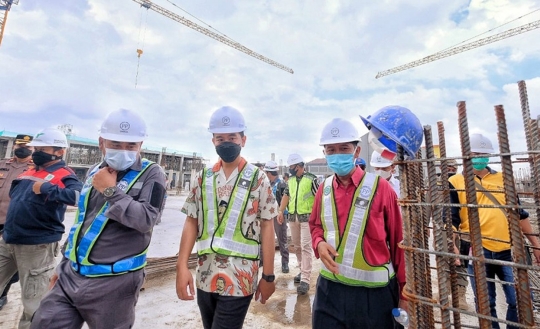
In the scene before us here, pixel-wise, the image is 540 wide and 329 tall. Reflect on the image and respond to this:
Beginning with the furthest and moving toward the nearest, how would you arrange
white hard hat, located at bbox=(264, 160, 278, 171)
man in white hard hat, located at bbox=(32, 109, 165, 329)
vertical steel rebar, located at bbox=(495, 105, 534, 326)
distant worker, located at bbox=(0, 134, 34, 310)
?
white hard hat, located at bbox=(264, 160, 278, 171) < distant worker, located at bbox=(0, 134, 34, 310) < man in white hard hat, located at bbox=(32, 109, 165, 329) < vertical steel rebar, located at bbox=(495, 105, 534, 326)

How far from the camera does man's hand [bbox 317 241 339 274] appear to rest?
72.2 inches

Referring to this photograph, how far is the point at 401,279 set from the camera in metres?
1.90

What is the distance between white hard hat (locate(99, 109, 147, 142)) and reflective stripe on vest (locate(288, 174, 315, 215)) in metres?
3.50

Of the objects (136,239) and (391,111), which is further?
(136,239)

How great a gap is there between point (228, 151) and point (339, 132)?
34.8 inches

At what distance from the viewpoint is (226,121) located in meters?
2.18

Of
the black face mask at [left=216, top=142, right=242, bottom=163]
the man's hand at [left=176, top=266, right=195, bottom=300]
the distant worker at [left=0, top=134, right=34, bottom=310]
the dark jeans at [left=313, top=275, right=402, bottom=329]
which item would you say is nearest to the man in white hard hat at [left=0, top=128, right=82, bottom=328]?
the distant worker at [left=0, top=134, right=34, bottom=310]

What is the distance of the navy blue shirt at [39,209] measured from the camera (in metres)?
2.86

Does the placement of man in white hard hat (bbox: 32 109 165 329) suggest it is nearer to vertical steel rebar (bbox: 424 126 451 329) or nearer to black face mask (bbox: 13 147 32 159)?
vertical steel rebar (bbox: 424 126 451 329)

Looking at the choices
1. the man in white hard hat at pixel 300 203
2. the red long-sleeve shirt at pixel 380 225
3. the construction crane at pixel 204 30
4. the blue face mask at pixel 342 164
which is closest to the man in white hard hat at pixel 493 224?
the red long-sleeve shirt at pixel 380 225

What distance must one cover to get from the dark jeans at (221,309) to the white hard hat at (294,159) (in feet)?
12.7

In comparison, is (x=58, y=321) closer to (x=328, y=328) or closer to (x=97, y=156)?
(x=328, y=328)

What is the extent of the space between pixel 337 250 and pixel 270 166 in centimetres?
499

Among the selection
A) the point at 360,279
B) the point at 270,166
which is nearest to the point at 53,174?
the point at 360,279
